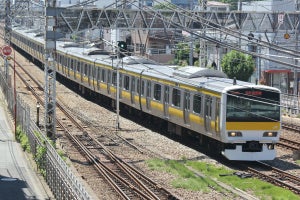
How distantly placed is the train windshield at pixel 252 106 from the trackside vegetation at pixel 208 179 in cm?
148

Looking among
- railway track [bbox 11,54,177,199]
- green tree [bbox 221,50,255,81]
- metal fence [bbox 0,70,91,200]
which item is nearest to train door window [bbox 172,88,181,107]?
railway track [bbox 11,54,177,199]

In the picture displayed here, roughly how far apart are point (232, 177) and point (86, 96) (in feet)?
72.7

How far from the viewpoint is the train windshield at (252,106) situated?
1831cm

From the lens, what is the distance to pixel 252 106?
1847 centimetres

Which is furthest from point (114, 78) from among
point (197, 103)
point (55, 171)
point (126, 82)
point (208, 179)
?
point (55, 171)

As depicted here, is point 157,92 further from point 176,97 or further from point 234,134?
point 234,134

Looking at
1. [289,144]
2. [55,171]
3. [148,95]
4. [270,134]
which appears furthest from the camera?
[148,95]

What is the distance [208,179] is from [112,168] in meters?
3.00

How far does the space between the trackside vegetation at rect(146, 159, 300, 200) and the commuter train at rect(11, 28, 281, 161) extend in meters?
0.95

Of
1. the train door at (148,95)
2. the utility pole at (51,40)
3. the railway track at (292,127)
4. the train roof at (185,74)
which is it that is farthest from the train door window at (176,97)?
the railway track at (292,127)

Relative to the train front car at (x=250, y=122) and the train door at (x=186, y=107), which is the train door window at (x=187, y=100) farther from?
the train front car at (x=250, y=122)

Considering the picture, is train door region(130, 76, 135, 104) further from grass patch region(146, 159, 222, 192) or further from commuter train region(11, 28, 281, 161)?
grass patch region(146, 159, 222, 192)

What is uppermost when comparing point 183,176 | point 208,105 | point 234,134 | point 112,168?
point 208,105

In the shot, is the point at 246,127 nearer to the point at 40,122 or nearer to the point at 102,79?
the point at 40,122
